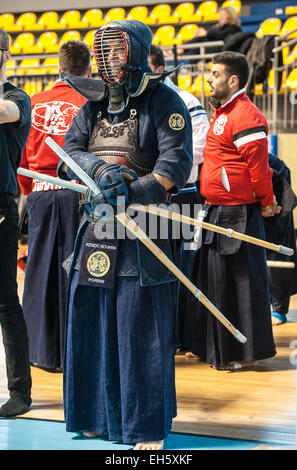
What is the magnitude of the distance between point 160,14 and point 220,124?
1102 centimetres

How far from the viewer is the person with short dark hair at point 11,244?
112 inches

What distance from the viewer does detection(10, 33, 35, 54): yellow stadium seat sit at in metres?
14.3

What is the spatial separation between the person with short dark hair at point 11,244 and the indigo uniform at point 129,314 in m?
0.32

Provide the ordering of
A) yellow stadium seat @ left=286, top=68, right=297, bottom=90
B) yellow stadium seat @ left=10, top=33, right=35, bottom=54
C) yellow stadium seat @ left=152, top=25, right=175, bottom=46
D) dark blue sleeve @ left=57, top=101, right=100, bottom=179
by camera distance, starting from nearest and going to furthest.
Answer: dark blue sleeve @ left=57, top=101, right=100, bottom=179 → yellow stadium seat @ left=286, top=68, right=297, bottom=90 → yellow stadium seat @ left=152, top=25, right=175, bottom=46 → yellow stadium seat @ left=10, top=33, right=35, bottom=54

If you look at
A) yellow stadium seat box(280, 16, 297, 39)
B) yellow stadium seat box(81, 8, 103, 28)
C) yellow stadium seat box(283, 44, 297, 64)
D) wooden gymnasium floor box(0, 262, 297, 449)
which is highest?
yellow stadium seat box(81, 8, 103, 28)

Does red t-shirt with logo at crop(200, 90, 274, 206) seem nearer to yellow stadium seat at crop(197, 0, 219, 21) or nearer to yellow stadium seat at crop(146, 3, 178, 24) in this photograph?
yellow stadium seat at crop(197, 0, 219, 21)

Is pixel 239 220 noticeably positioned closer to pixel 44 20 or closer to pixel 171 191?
pixel 171 191

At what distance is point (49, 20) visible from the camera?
15086 millimetres

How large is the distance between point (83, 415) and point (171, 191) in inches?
36.3

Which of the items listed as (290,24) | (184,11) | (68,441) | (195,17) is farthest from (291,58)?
(68,441)

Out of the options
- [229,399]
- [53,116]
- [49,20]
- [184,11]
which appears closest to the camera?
[229,399]

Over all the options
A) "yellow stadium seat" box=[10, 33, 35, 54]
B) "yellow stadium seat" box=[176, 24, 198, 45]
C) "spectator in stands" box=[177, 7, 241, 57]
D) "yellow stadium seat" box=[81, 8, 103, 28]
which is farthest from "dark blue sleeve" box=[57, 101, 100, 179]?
"yellow stadium seat" box=[81, 8, 103, 28]

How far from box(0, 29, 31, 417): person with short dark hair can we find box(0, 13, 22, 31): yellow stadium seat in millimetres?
12921

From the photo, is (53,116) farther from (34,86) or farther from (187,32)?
(187,32)
